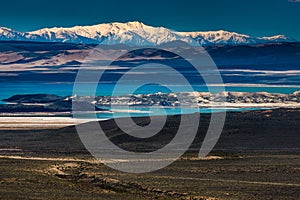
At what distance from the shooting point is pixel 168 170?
165 ft

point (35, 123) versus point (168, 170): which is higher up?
point (168, 170)

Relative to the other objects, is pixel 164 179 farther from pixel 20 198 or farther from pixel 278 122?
pixel 278 122

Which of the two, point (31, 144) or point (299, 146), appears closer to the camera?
point (299, 146)

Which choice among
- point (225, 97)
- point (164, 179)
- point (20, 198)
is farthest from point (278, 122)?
point (225, 97)

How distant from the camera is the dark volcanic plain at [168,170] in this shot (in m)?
39.6

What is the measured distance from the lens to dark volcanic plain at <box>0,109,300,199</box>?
3956 centimetres

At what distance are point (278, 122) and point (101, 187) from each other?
46949 mm

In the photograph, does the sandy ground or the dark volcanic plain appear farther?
the sandy ground

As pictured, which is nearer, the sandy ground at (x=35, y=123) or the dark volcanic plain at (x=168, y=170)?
the dark volcanic plain at (x=168, y=170)

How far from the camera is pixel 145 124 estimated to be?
88.7 m

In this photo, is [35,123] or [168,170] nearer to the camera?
[168,170]

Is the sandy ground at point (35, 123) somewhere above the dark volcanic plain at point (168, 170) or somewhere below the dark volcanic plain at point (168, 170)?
below

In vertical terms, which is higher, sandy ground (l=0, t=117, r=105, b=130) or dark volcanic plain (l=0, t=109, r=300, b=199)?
dark volcanic plain (l=0, t=109, r=300, b=199)

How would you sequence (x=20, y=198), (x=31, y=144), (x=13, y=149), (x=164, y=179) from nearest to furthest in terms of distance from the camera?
(x=20, y=198), (x=164, y=179), (x=13, y=149), (x=31, y=144)
